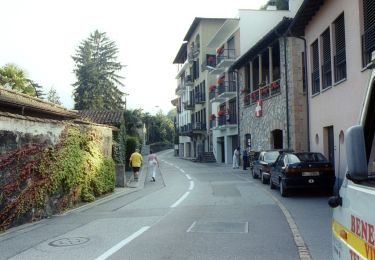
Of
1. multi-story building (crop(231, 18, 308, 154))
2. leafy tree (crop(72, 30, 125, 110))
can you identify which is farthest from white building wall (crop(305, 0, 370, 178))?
leafy tree (crop(72, 30, 125, 110))

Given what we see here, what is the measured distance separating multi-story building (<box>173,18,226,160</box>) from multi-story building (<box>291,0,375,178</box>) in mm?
29974

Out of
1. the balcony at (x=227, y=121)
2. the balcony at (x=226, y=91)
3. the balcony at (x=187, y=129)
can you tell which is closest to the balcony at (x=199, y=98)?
the balcony at (x=187, y=129)

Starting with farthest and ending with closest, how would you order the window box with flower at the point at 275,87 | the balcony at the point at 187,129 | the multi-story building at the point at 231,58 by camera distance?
the balcony at the point at 187,129
the multi-story building at the point at 231,58
the window box with flower at the point at 275,87

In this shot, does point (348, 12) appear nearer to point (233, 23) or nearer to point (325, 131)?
point (325, 131)

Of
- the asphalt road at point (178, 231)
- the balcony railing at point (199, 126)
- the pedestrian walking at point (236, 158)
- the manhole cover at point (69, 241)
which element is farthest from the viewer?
the balcony railing at point (199, 126)

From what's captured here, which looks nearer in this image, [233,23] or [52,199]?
[52,199]

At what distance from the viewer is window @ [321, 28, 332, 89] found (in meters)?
18.4

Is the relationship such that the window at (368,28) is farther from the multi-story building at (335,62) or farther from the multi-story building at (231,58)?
the multi-story building at (231,58)

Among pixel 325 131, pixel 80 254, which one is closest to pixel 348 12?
pixel 325 131

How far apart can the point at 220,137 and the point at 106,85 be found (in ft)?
98.4

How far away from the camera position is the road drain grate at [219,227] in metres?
9.38

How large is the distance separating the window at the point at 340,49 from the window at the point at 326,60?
956 mm

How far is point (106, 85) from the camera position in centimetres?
7288

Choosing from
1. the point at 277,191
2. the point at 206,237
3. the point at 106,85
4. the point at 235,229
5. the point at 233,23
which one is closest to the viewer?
the point at 206,237
